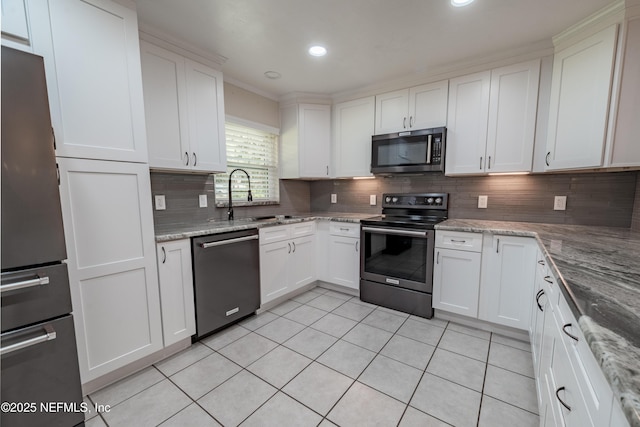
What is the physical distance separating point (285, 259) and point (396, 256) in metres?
1.18

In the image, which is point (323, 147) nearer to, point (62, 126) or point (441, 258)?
point (441, 258)

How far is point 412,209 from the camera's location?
3.07 m

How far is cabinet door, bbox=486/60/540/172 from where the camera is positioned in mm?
2260

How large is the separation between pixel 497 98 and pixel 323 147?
1.89m

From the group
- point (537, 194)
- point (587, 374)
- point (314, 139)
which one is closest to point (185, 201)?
point (314, 139)

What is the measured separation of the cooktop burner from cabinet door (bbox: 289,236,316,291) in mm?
748

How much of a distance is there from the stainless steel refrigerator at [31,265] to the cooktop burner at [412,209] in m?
2.37

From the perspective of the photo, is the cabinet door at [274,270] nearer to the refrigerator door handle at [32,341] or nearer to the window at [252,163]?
the window at [252,163]

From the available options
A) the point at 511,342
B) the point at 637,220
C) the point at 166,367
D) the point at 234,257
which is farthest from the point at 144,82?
the point at 637,220

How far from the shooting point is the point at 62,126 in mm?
1411

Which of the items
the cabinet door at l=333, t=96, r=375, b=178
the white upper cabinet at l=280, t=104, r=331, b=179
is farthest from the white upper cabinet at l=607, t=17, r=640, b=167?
the white upper cabinet at l=280, t=104, r=331, b=179

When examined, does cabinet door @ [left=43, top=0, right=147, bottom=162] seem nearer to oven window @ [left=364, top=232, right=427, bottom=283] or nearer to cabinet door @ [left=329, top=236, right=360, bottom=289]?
cabinet door @ [left=329, top=236, right=360, bottom=289]

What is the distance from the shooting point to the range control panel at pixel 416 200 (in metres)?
2.88

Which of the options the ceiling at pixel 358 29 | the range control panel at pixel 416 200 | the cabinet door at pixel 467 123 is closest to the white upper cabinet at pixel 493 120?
the cabinet door at pixel 467 123
